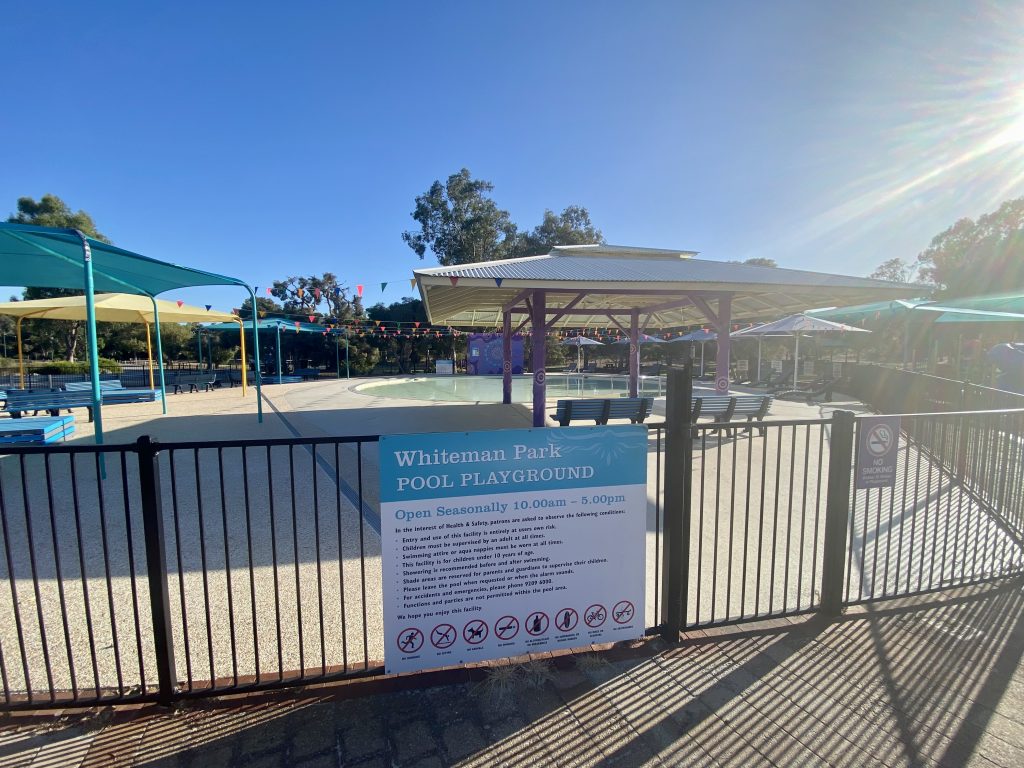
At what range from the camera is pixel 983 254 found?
27984 mm

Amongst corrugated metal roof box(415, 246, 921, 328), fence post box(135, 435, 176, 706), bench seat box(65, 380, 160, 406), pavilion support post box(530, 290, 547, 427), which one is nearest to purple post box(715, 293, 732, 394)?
corrugated metal roof box(415, 246, 921, 328)

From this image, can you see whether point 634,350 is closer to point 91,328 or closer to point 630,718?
point 91,328

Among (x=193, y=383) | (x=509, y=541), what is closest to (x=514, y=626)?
(x=509, y=541)

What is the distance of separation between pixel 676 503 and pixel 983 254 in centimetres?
3782

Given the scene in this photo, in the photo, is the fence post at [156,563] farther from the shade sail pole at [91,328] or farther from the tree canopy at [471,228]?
the tree canopy at [471,228]

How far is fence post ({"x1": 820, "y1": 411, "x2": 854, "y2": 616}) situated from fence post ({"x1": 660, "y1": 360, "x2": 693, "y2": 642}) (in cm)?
94

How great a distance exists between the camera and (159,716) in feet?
7.05

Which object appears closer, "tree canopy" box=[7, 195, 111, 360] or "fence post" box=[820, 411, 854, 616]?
"fence post" box=[820, 411, 854, 616]

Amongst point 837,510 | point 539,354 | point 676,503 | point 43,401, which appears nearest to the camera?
point 676,503

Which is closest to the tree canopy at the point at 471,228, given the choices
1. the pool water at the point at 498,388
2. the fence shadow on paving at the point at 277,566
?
the pool water at the point at 498,388

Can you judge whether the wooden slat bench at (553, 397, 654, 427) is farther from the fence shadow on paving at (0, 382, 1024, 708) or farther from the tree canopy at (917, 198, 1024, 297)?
the tree canopy at (917, 198, 1024, 297)

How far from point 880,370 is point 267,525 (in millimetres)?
14860

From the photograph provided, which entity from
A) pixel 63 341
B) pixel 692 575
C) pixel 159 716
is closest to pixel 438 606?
pixel 159 716

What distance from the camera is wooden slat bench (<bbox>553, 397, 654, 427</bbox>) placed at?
7.68 m
